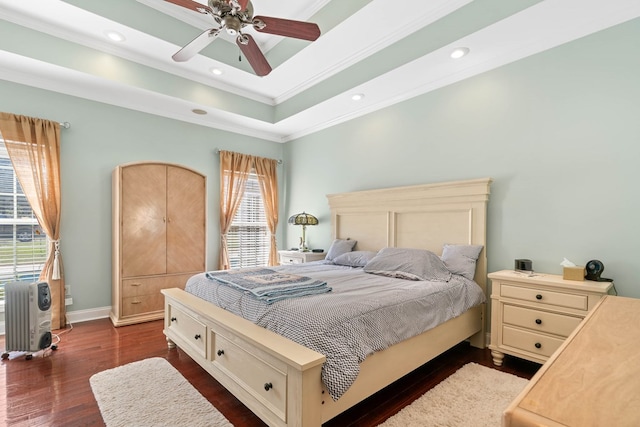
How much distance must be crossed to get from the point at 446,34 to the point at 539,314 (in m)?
2.51

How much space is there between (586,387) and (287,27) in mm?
2560

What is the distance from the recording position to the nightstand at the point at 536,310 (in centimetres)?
222

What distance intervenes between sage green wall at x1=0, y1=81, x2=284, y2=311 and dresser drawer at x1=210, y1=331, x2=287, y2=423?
8.52 feet

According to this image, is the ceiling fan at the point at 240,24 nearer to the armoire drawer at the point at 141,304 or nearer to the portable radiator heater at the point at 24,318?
the portable radiator heater at the point at 24,318

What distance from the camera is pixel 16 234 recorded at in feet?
11.1

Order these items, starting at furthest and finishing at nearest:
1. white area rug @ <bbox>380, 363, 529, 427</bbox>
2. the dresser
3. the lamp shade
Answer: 1. the lamp shade
2. white area rug @ <bbox>380, 363, 529, 427</bbox>
3. the dresser

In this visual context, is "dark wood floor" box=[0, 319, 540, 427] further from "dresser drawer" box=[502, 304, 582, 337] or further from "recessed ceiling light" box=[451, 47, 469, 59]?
"recessed ceiling light" box=[451, 47, 469, 59]

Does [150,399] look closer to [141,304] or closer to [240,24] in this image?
[141,304]

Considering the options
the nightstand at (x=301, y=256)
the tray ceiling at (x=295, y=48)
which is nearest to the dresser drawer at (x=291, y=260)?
the nightstand at (x=301, y=256)

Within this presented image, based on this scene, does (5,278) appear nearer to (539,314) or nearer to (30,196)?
(30,196)

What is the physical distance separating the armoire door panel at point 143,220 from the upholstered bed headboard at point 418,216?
2.35 meters

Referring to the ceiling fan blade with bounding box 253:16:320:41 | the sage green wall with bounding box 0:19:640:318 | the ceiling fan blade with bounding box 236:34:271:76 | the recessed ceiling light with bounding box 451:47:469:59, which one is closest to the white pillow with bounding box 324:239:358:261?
the sage green wall with bounding box 0:19:640:318

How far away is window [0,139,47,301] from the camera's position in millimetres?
3307

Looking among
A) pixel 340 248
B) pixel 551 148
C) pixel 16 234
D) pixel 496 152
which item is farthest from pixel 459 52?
pixel 16 234
